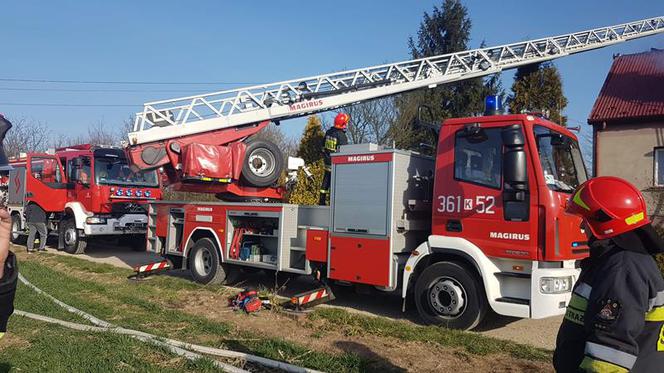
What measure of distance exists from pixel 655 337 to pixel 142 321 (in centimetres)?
565

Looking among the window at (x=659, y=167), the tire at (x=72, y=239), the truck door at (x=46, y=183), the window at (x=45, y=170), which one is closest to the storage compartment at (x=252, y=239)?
the tire at (x=72, y=239)

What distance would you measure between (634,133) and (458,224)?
1251cm

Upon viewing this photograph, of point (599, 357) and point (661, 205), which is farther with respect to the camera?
point (661, 205)

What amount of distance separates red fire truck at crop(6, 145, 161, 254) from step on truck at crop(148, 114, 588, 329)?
288 inches

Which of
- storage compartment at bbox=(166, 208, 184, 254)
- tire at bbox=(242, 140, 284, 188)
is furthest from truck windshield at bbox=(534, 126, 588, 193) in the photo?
storage compartment at bbox=(166, 208, 184, 254)

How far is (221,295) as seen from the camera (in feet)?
27.4

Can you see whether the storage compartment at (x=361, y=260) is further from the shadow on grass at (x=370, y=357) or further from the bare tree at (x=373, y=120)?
the bare tree at (x=373, y=120)

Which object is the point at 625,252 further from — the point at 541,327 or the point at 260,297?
the point at 260,297

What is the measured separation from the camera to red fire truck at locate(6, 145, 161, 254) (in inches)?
540

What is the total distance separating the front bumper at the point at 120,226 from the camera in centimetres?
1357

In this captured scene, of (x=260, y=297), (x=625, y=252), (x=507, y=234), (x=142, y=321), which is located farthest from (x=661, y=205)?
(x=625, y=252)

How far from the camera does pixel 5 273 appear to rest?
8.30 ft

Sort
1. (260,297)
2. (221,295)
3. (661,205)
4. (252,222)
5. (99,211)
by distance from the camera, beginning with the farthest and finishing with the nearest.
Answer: (661,205) → (99,211) → (252,222) → (221,295) → (260,297)

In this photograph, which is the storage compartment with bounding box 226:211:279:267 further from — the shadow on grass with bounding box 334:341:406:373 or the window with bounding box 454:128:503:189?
the window with bounding box 454:128:503:189
